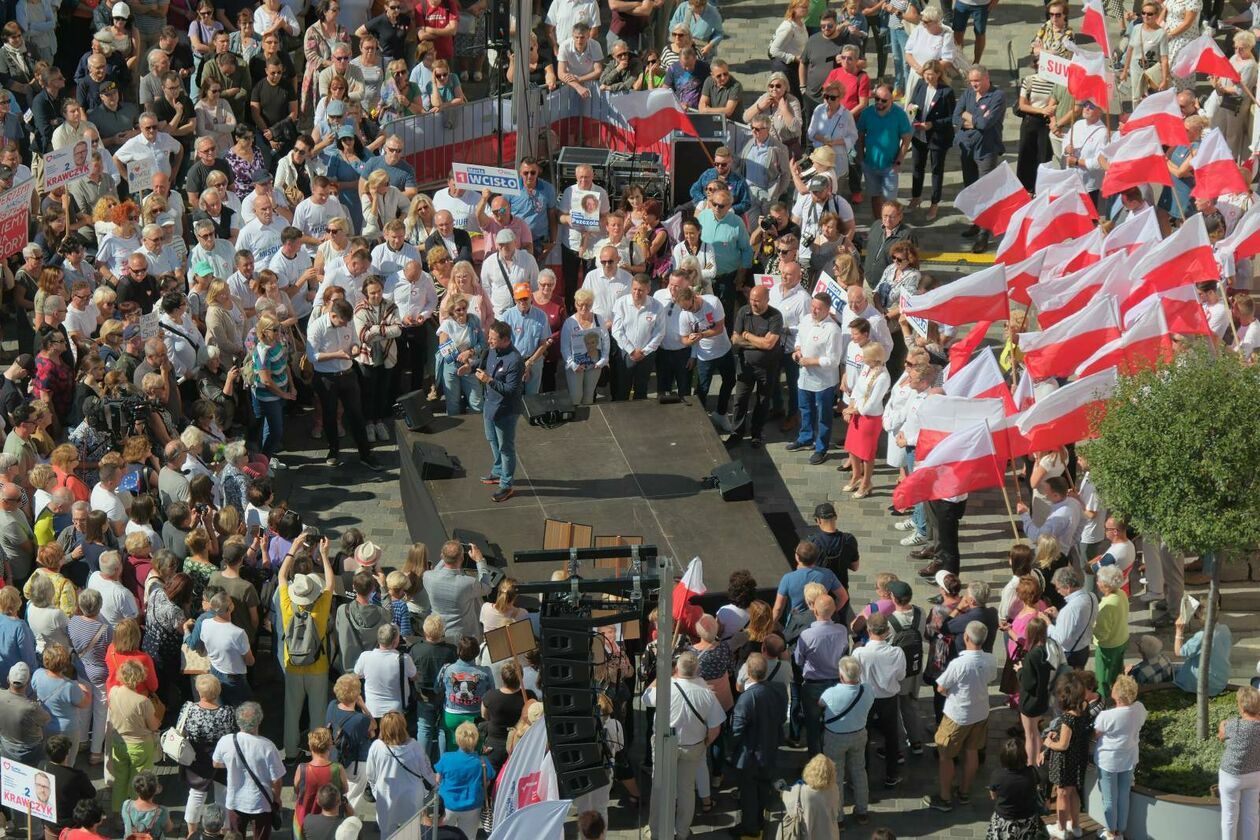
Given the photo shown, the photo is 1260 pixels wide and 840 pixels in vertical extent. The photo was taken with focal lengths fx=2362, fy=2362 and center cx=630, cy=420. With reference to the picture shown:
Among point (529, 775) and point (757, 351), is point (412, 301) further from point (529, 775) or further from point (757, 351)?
point (529, 775)

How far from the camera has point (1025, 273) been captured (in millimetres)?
22031

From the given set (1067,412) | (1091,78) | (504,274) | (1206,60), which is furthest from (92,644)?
(1206,60)

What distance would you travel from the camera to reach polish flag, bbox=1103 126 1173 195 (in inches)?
910

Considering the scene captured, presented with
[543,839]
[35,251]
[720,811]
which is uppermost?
[35,251]

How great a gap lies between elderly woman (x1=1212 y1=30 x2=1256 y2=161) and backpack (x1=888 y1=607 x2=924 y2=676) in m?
9.78

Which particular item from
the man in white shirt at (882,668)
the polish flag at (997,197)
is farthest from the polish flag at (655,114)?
the man in white shirt at (882,668)

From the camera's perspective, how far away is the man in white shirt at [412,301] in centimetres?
2227

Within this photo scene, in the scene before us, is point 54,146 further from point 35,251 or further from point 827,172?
point 827,172

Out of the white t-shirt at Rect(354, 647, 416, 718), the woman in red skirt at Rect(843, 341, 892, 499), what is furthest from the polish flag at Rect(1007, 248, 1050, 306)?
the white t-shirt at Rect(354, 647, 416, 718)

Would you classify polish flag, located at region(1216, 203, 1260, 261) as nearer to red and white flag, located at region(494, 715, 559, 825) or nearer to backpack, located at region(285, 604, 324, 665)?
red and white flag, located at region(494, 715, 559, 825)

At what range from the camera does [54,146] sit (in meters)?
23.7

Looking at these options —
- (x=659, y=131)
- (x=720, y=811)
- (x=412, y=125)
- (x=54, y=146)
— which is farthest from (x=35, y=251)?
(x=720, y=811)

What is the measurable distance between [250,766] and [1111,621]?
6682 millimetres

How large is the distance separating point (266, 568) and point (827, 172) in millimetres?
8438
